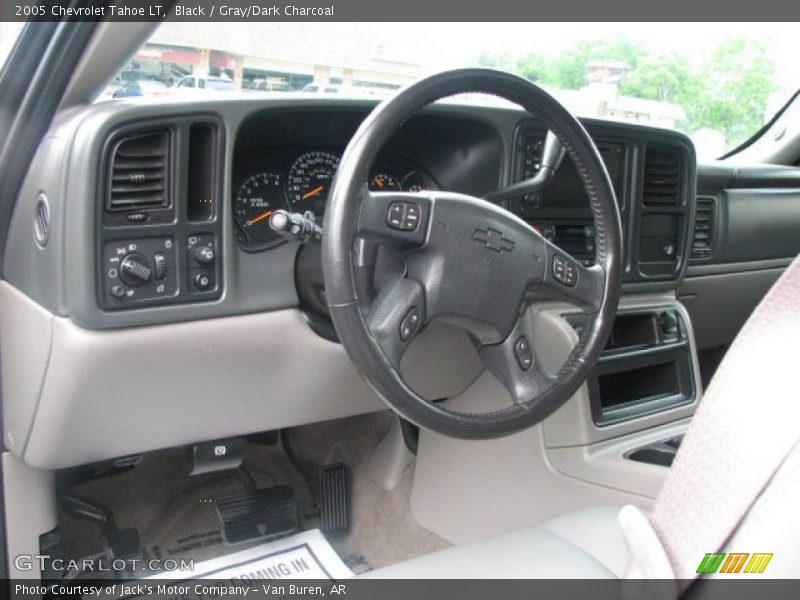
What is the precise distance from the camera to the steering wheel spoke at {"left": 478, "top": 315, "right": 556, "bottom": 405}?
1303 mm

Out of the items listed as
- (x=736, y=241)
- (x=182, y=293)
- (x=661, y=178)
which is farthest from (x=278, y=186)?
(x=736, y=241)

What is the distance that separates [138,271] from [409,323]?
1.53 ft

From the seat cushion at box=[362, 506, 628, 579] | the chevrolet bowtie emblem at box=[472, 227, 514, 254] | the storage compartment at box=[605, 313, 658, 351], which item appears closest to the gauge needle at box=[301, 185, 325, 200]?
the chevrolet bowtie emblem at box=[472, 227, 514, 254]

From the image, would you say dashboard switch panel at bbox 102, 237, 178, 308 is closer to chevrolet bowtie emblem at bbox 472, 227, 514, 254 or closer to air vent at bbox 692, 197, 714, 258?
chevrolet bowtie emblem at bbox 472, 227, 514, 254

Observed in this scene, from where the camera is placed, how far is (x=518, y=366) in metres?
1.31

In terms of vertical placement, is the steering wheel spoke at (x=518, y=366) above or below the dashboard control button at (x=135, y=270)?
below

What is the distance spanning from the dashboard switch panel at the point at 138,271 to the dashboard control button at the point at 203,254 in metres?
0.04

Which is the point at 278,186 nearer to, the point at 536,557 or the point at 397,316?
the point at 397,316

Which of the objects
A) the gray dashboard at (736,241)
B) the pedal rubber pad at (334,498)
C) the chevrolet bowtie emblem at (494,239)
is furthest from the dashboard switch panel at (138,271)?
the gray dashboard at (736,241)

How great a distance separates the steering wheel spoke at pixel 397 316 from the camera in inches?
45.9

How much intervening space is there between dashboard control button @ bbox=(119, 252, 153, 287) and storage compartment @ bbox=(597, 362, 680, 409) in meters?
1.14

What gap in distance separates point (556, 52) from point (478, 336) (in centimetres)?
76

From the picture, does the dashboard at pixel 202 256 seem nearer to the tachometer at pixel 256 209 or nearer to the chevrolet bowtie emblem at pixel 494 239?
the tachometer at pixel 256 209

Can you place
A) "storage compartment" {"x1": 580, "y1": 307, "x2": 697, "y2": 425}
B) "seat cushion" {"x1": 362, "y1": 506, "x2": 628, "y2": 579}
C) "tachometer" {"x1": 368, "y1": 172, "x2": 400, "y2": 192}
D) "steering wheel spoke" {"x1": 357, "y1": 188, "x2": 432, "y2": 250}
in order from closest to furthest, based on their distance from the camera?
"seat cushion" {"x1": 362, "y1": 506, "x2": 628, "y2": 579}
"steering wheel spoke" {"x1": 357, "y1": 188, "x2": 432, "y2": 250}
"tachometer" {"x1": 368, "y1": 172, "x2": 400, "y2": 192}
"storage compartment" {"x1": 580, "y1": 307, "x2": 697, "y2": 425}
